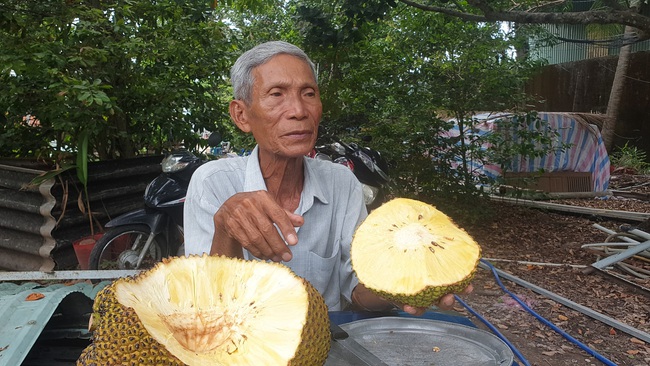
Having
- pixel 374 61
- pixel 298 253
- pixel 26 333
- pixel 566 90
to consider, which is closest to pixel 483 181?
pixel 374 61

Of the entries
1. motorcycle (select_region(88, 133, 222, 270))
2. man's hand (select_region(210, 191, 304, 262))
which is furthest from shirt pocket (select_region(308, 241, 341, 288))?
motorcycle (select_region(88, 133, 222, 270))

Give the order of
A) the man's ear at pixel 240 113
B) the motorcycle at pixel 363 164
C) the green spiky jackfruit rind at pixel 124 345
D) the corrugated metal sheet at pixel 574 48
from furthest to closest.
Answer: the corrugated metal sheet at pixel 574 48 → the motorcycle at pixel 363 164 → the man's ear at pixel 240 113 → the green spiky jackfruit rind at pixel 124 345

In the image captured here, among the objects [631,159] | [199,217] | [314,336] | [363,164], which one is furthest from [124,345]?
[631,159]

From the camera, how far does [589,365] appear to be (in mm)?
3293

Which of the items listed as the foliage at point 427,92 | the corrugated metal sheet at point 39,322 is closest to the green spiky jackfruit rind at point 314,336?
the corrugated metal sheet at point 39,322

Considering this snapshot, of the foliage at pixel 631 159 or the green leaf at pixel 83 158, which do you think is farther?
the foliage at pixel 631 159

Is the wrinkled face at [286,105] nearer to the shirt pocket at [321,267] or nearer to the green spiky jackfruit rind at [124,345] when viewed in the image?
the shirt pocket at [321,267]

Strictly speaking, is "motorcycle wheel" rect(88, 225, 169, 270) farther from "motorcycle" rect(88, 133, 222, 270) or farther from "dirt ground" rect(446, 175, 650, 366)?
"dirt ground" rect(446, 175, 650, 366)

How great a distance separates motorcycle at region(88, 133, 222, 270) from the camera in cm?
395

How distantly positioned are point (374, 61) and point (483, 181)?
72.7 inches

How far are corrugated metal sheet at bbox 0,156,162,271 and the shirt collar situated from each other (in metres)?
3.00

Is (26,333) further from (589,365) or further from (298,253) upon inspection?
(589,365)

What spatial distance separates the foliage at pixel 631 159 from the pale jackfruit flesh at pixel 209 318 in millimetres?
12212

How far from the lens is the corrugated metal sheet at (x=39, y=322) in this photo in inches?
61.1
